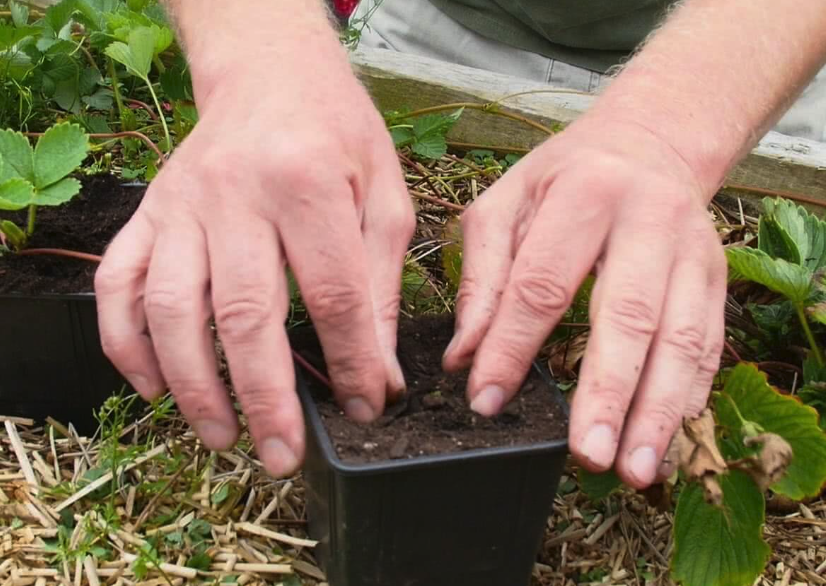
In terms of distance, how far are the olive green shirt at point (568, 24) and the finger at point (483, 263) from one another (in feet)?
3.08

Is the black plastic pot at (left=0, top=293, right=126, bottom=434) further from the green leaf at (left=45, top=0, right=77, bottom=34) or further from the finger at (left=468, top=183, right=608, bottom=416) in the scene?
the green leaf at (left=45, top=0, right=77, bottom=34)

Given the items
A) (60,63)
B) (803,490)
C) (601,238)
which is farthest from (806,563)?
(60,63)

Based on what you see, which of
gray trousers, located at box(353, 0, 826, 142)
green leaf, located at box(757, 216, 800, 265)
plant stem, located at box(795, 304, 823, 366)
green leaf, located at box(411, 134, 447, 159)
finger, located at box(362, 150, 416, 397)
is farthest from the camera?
gray trousers, located at box(353, 0, 826, 142)

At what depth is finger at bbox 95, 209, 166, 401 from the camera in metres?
0.80

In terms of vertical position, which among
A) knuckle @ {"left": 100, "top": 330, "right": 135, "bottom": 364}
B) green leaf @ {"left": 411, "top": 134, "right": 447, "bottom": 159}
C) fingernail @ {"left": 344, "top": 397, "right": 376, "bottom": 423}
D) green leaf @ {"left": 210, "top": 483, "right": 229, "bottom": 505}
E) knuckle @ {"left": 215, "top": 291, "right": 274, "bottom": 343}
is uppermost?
knuckle @ {"left": 215, "top": 291, "right": 274, "bottom": 343}

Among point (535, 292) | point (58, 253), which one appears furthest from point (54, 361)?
point (535, 292)

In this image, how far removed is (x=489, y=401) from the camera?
828 millimetres

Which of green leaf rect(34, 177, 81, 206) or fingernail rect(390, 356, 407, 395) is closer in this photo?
fingernail rect(390, 356, 407, 395)

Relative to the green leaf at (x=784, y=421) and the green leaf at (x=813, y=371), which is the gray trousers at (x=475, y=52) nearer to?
the green leaf at (x=813, y=371)

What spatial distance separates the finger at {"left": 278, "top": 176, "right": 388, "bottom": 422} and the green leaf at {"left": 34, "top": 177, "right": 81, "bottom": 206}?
0.34 metres

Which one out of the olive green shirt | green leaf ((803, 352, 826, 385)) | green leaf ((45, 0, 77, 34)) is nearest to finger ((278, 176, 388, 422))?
green leaf ((803, 352, 826, 385))

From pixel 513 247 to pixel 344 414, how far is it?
0.77 ft

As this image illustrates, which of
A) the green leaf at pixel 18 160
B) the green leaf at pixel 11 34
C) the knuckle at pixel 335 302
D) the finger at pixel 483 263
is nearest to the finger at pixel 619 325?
the finger at pixel 483 263

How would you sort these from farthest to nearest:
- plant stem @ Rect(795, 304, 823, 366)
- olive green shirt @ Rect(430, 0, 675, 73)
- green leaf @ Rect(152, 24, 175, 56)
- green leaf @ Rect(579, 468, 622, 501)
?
olive green shirt @ Rect(430, 0, 675, 73), green leaf @ Rect(152, 24, 175, 56), plant stem @ Rect(795, 304, 823, 366), green leaf @ Rect(579, 468, 622, 501)
